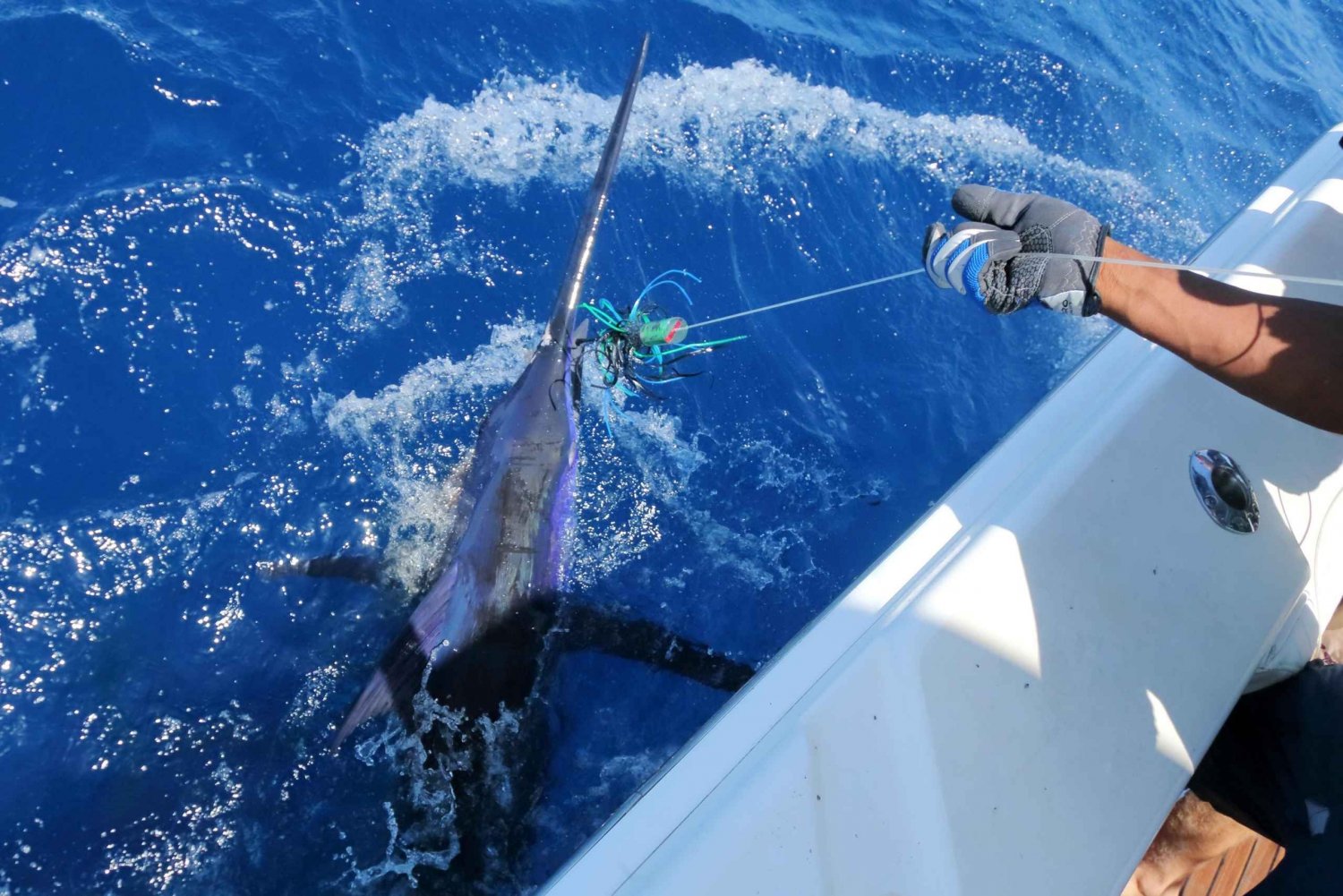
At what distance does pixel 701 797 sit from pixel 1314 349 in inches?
86.0

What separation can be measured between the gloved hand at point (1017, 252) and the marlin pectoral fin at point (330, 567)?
345cm

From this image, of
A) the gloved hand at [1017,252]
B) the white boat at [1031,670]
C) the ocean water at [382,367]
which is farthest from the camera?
the ocean water at [382,367]

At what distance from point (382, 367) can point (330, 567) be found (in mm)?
1341

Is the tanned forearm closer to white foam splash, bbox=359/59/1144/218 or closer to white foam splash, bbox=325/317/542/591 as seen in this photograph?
white foam splash, bbox=325/317/542/591

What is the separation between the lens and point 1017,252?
3.16 meters

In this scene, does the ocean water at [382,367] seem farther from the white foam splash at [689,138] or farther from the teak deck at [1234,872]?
the teak deck at [1234,872]

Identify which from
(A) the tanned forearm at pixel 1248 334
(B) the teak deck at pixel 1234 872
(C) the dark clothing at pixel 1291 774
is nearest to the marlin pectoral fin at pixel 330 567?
(A) the tanned forearm at pixel 1248 334

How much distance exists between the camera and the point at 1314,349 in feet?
8.03

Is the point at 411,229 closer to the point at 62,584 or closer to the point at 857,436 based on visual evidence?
the point at 62,584

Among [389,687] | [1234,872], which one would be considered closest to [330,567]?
[389,687]

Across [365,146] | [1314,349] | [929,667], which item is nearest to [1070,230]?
[1314,349]

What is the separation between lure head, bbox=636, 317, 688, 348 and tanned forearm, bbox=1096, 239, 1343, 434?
6.14ft

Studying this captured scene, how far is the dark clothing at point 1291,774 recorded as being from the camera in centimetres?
272

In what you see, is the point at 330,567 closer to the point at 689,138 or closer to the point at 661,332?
the point at 661,332
